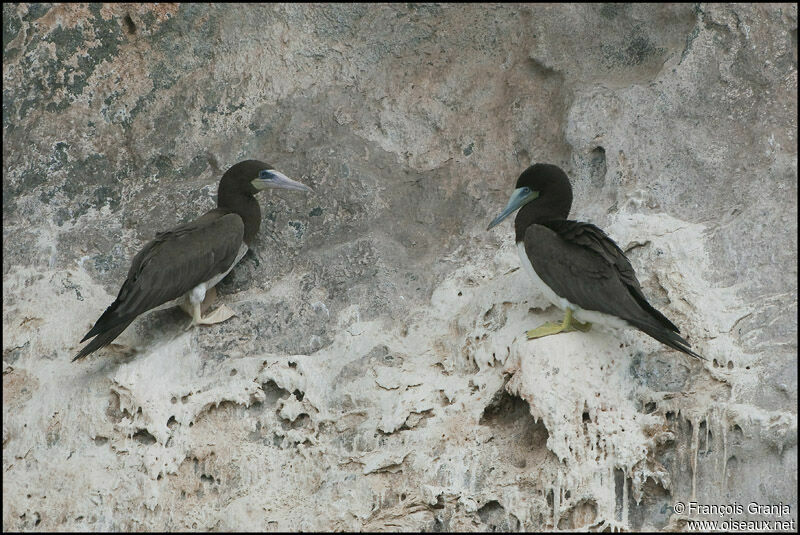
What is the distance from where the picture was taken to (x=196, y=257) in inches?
253

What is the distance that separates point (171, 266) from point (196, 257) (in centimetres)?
17

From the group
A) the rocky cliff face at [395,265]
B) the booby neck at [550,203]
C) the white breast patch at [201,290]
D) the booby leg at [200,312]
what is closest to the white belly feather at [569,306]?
the rocky cliff face at [395,265]

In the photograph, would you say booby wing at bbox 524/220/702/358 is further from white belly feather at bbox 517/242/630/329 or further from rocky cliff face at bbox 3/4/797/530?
rocky cliff face at bbox 3/4/797/530

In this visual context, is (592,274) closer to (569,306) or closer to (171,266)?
(569,306)

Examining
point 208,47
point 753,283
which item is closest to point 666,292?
point 753,283

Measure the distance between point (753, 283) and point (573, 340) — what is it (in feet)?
3.58

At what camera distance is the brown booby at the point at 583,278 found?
5.36 m

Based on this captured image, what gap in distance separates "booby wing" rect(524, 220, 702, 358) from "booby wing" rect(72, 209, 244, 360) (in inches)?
79.0

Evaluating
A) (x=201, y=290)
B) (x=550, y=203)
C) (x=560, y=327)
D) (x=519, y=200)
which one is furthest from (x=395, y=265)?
(x=560, y=327)

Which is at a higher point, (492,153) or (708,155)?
(708,155)

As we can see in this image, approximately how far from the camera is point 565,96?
23.5 ft

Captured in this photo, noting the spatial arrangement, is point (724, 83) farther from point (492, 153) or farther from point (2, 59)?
point (2, 59)

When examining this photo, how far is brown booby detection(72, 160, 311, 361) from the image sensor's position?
614 centimetres

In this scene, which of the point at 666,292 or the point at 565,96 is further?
the point at 565,96
